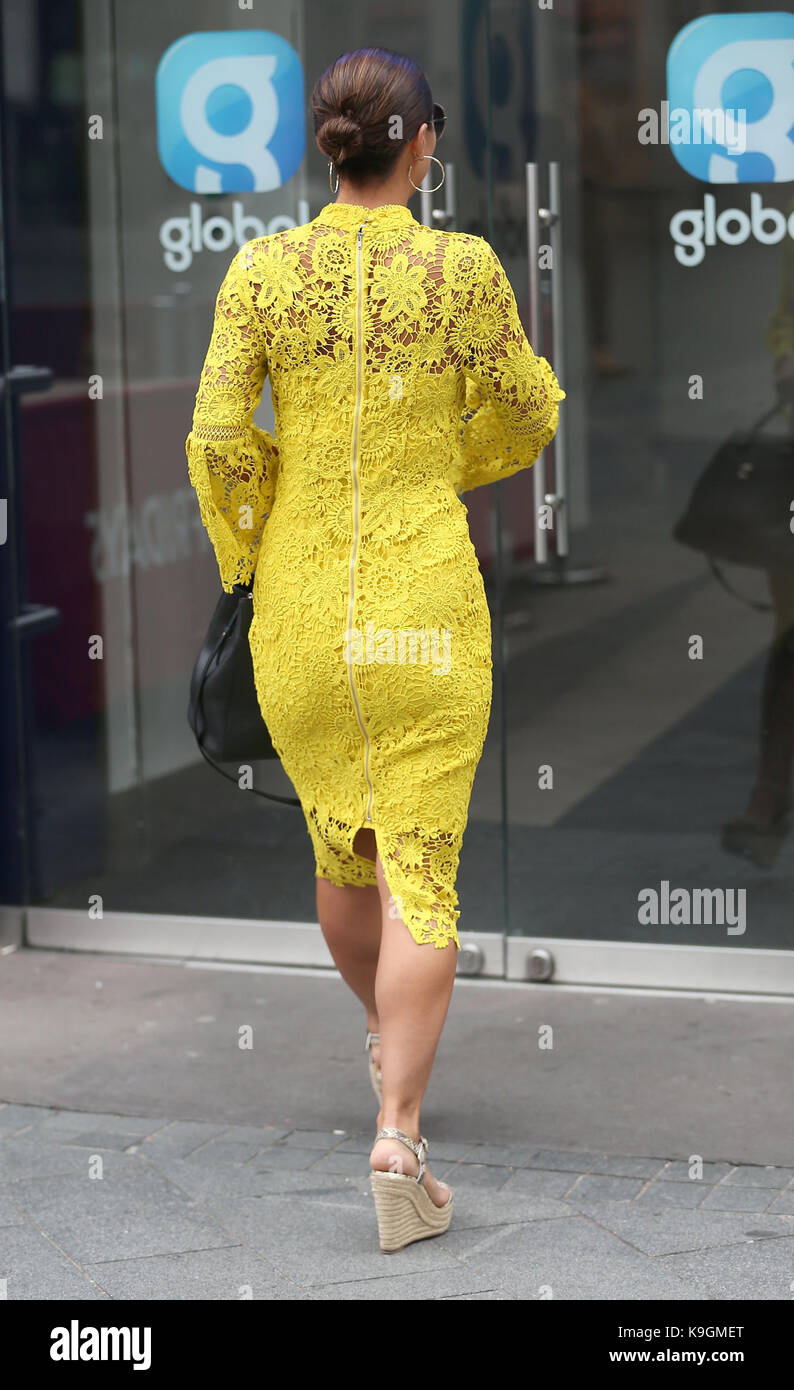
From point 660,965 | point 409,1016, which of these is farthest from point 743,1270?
point 660,965

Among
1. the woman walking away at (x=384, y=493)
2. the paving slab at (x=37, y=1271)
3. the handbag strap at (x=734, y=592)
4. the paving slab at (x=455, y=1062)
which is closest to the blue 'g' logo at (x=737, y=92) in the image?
the handbag strap at (x=734, y=592)

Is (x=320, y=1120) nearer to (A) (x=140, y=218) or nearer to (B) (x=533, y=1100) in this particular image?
(B) (x=533, y=1100)

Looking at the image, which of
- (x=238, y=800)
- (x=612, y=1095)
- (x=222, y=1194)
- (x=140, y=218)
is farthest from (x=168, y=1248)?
(x=140, y=218)

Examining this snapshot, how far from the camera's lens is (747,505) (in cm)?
461

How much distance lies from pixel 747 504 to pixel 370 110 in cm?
165

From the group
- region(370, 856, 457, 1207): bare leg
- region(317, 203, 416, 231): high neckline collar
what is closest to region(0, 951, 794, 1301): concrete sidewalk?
region(370, 856, 457, 1207): bare leg

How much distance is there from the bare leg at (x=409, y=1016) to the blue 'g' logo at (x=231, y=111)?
220 centimetres

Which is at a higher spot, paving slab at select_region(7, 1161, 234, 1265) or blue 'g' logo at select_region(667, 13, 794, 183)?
blue 'g' logo at select_region(667, 13, 794, 183)

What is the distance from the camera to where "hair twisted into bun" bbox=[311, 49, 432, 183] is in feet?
10.9

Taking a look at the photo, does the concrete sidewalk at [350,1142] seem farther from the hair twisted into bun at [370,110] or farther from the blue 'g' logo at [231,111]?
the blue 'g' logo at [231,111]

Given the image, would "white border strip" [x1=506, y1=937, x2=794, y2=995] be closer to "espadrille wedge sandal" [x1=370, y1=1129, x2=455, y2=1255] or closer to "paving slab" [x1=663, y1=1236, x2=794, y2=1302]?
"paving slab" [x1=663, y1=1236, x2=794, y2=1302]

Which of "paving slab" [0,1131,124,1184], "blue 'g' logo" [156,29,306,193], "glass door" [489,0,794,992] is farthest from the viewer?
"blue 'g' logo" [156,29,306,193]

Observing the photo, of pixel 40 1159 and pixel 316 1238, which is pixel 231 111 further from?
pixel 316 1238

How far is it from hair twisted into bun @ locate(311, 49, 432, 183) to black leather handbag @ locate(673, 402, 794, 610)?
146 cm
